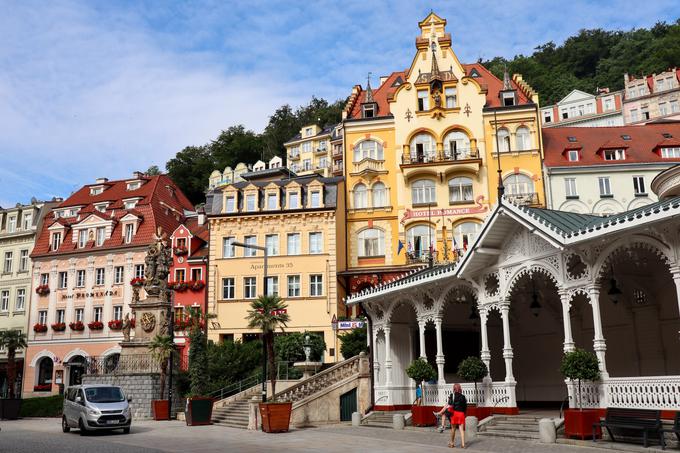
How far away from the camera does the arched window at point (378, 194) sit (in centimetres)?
4538

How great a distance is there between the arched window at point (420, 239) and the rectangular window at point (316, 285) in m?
6.19

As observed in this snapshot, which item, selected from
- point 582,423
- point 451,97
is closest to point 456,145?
point 451,97

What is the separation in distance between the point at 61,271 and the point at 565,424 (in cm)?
4581

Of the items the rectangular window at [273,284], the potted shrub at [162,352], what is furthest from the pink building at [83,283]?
the potted shrub at [162,352]

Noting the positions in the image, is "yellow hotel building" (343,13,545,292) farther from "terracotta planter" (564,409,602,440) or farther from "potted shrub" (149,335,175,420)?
"terracotta planter" (564,409,602,440)

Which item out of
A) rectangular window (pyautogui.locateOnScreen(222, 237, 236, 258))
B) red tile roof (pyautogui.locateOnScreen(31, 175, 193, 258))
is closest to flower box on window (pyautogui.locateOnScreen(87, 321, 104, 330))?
red tile roof (pyautogui.locateOnScreen(31, 175, 193, 258))

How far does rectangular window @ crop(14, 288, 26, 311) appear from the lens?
54.0 m

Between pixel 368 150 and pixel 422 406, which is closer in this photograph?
pixel 422 406

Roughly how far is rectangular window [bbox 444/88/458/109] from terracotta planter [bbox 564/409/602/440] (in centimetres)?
3182

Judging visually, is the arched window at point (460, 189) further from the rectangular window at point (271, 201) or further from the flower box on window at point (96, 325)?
the flower box on window at point (96, 325)

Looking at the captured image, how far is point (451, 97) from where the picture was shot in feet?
149

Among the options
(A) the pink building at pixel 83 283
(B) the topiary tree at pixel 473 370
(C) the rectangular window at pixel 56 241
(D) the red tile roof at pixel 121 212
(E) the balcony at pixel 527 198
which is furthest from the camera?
(C) the rectangular window at pixel 56 241

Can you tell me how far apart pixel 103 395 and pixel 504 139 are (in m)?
30.3

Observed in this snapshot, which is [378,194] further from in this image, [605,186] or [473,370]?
[473,370]
